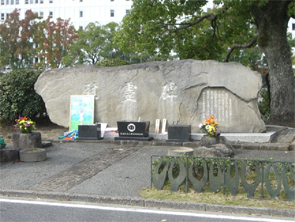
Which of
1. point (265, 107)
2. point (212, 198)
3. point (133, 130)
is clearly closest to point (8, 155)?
point (133, 130)

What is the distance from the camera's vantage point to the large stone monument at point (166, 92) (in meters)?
10.9

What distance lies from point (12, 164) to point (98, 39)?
25.4m

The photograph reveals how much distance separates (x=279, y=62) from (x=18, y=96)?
34.8ft

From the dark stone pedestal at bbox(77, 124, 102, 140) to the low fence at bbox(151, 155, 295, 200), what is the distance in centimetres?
541

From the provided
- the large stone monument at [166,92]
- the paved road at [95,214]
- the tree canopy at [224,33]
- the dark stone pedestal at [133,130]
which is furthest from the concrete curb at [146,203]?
the tree canopy at [224,33]

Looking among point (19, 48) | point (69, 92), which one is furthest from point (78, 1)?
point (69, 92)

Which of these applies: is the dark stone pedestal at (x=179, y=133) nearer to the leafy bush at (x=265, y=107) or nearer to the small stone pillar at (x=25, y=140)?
the small stone pillar at (x=25, y=140)

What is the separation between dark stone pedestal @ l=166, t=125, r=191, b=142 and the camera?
10.5 metres

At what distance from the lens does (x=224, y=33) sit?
1709 cm

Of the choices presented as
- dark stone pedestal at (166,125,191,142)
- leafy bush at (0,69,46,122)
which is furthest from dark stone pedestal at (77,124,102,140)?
leafy bush at (0,69,46,122)

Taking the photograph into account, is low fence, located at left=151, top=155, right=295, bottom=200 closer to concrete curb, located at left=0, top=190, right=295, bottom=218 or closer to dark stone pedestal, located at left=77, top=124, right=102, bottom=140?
concrete curb, located at left=0, top=190, right=295, bottom=218

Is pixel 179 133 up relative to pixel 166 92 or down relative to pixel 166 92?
down

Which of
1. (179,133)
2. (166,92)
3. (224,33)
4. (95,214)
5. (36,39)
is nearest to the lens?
(95,214)

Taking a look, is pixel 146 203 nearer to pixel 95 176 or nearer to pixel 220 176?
pixel 220 176
